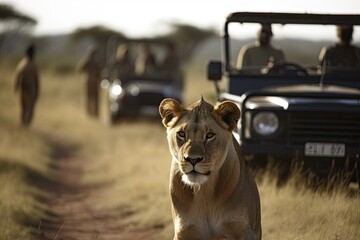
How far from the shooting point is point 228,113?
5.13 m

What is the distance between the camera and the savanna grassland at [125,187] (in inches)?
277

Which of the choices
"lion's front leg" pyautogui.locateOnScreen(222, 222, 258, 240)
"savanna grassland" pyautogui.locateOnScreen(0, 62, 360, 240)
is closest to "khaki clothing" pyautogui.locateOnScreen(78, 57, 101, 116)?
"savanna grassland" pyautogui.locateOnScreen(0, 62, 360, 240)

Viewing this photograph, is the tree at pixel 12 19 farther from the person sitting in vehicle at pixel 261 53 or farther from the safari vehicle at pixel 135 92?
the person sitting in vehicle at pixel 261 53

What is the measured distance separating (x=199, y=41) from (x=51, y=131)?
2858cm

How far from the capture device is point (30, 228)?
7559 millimetres

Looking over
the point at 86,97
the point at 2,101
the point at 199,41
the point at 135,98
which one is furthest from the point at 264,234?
the point at 199,41

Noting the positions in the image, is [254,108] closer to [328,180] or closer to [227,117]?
[328,180]

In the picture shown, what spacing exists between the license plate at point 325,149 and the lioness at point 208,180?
2502 millimetres

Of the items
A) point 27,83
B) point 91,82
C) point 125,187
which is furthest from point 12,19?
point 125,187

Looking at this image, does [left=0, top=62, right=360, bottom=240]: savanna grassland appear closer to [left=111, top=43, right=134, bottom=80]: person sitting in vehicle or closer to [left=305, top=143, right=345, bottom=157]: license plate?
[left=305, top=143, right=345, bottom=157]: license plate

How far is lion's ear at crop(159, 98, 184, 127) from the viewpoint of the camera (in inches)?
203

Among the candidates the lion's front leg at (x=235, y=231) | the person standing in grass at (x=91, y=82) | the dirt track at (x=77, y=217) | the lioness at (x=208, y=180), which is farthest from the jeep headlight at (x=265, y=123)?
the person standing in grass at (x=91, y=82)

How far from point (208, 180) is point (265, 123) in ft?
8.90

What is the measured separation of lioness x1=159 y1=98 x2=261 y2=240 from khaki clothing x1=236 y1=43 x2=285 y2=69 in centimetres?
349
